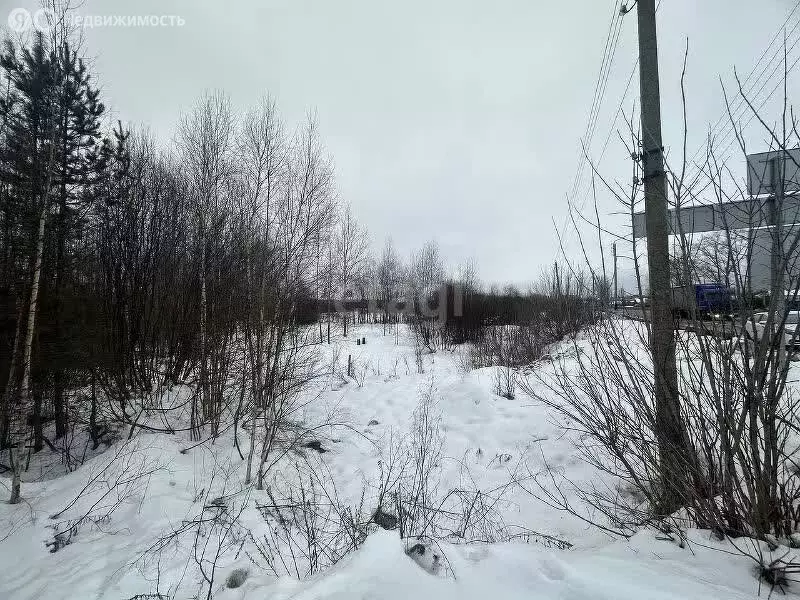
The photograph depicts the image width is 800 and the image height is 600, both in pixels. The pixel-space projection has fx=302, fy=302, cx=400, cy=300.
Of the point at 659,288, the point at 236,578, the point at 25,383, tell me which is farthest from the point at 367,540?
the point at 25,383

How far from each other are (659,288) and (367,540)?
9.65ft

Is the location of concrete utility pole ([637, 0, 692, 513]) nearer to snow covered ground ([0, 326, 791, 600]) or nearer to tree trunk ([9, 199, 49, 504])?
snow covered ground ([0, 326, 791, 600])

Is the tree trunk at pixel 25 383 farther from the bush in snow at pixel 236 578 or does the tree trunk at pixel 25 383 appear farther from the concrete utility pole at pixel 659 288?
the concrete utility pole at pixel 659 288

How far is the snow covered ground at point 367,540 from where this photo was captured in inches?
60.1

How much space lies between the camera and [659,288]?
254cm

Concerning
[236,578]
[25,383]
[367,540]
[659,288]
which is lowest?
[236,578]

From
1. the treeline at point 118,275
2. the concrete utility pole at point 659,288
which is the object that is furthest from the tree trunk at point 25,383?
the concrete utility pole at point 659,288

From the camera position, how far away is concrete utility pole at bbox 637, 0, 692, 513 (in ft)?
7.09

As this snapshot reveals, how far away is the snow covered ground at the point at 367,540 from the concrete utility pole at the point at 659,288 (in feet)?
1.75

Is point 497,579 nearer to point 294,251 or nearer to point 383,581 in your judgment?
point 383,581

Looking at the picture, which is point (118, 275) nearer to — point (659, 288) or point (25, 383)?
point (25, 383)

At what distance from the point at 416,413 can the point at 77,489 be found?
5.08 meters

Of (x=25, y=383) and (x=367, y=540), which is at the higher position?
(x=25, y=383)

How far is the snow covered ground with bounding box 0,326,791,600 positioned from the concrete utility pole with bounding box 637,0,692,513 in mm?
533
